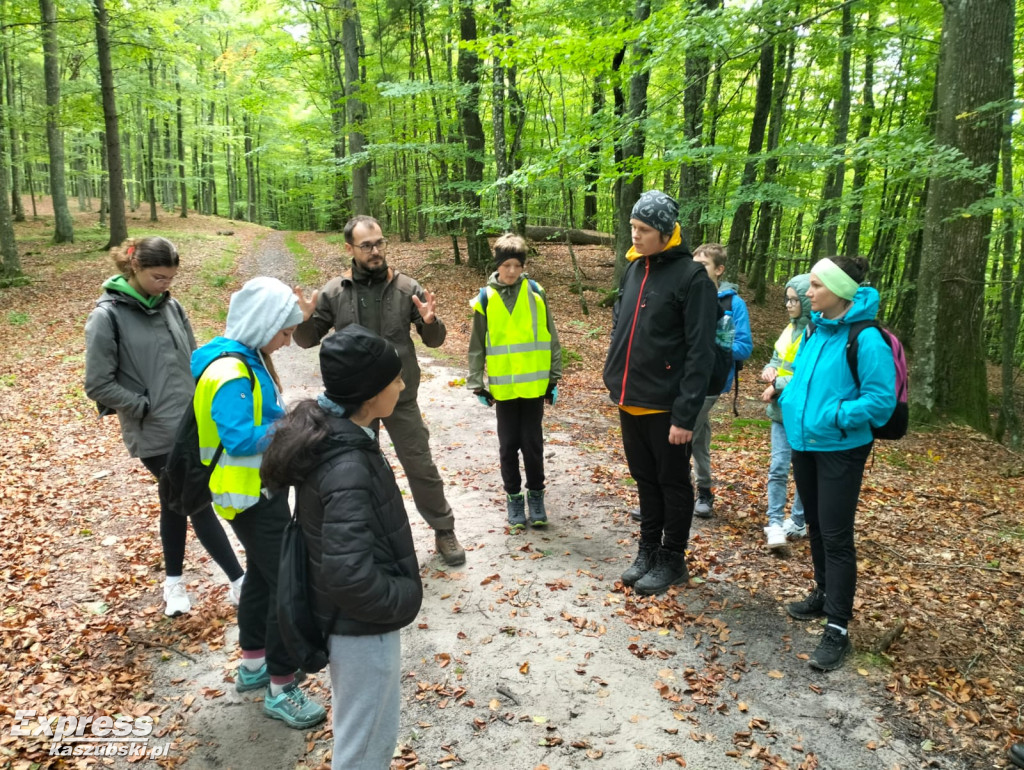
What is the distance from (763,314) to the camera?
17953 millimetres

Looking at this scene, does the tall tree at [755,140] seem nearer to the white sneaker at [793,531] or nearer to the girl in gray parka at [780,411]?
the girl in gray parka at [780,411]

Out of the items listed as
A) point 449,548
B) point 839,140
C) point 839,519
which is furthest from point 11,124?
point 839,140

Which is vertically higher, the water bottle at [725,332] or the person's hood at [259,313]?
the person's hood at [259,313]

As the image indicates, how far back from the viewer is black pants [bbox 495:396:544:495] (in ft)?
15.9

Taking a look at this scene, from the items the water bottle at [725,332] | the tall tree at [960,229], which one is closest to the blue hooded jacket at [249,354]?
the water bottle at [725,332]

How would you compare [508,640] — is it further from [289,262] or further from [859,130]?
[289,262]

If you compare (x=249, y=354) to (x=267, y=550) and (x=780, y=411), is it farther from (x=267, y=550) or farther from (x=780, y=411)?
(x=780, y=411)

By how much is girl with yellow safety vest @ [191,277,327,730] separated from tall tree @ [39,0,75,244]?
16200mm

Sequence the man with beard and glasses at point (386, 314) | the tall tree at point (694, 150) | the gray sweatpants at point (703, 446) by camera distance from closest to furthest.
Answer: the man with beard and glasses at point (386, 314) < the gray sweatpants at point (703, 446) < the tall tree at point (694, 150)

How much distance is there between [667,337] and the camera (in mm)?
3775

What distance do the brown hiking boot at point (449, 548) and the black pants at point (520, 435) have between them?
73cm

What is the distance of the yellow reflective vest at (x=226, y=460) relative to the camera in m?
2.80

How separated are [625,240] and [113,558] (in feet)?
38.8

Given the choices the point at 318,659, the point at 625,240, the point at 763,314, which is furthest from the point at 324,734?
the point at 763,314
